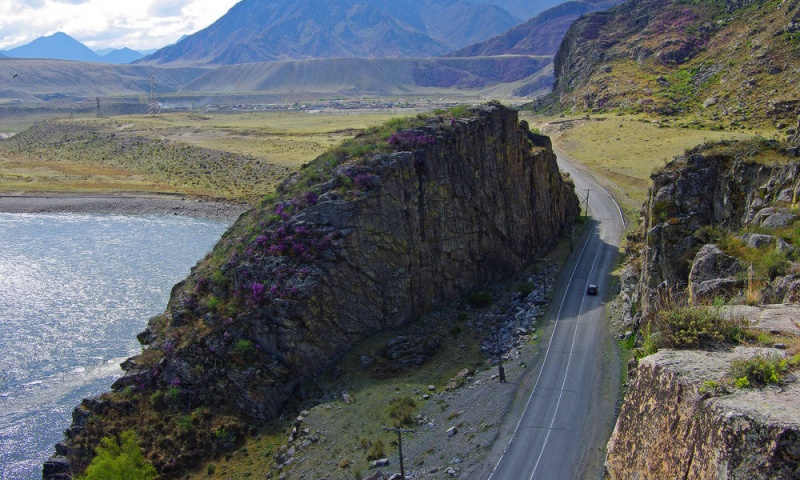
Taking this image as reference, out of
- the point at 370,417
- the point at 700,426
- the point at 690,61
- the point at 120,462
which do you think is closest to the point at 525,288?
the point at 370,417

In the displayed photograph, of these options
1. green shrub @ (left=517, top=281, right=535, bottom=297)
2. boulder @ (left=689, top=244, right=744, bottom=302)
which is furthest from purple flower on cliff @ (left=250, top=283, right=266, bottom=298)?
boulder @ (left=689, top=244, right=744, bottom=302)

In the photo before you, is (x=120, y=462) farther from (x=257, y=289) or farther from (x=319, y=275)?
(x=319, y=275)

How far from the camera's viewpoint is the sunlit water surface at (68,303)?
1374 inches

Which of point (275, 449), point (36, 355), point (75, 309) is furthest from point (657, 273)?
point (75, 309)

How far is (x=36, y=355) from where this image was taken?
4134cm

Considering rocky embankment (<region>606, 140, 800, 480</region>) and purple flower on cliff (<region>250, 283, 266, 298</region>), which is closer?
rocky embankment (<region>606, 140, 800, 480</region>)

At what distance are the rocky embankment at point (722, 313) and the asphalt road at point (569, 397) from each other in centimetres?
418

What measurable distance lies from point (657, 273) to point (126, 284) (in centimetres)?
4445

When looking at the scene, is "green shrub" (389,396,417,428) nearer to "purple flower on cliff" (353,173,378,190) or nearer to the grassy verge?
the grassy verge

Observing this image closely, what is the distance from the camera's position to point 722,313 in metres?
15.4

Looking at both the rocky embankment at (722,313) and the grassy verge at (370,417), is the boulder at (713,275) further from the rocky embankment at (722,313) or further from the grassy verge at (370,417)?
the grassy verge at (370,417)

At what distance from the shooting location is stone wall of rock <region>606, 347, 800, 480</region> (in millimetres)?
9875

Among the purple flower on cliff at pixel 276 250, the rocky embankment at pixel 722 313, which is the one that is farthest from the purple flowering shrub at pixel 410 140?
the rocky embankment at pixel 722 313

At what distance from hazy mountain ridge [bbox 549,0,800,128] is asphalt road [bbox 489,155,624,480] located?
53.6m
